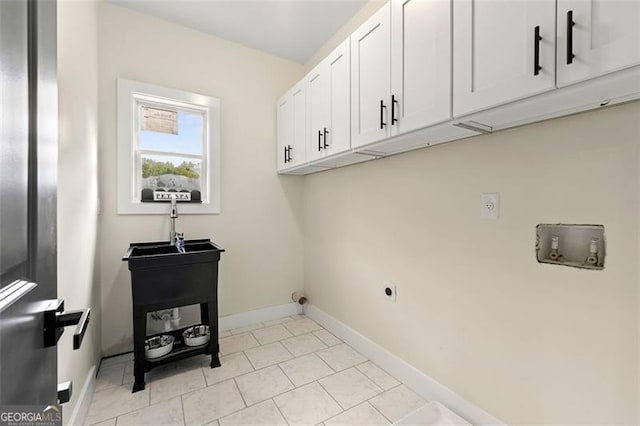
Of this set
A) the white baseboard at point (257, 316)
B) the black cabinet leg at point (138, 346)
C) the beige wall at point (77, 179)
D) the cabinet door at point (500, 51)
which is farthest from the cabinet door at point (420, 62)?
the white baseboard at point (257, 316)

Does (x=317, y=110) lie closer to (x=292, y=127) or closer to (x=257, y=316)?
(x=292, y=127)

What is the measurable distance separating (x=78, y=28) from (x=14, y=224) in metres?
1.68

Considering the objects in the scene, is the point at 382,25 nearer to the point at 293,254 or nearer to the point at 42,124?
the point at 42,124

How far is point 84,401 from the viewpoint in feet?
5.08

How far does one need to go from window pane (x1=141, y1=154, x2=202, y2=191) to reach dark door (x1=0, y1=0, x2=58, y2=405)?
1.94 metres

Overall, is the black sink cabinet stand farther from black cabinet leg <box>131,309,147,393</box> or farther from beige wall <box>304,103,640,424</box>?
beige wall <box>304,103,640,424</box>

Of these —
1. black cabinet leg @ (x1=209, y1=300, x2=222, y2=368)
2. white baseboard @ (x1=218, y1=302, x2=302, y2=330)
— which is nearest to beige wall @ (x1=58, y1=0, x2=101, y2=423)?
black cabinet leg @ (x1=209, y1=300, x2=222, y2=368)

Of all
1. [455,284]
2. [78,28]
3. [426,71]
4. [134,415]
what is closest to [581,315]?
[455,284]

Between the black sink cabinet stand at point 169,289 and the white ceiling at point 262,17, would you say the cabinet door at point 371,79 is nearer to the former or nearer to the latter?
the white ceiling at point 262,17

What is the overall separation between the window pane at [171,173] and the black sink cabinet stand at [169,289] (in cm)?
57

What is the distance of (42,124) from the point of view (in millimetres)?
565

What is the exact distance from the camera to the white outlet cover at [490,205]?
1363 mm

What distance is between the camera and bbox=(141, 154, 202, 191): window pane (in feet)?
7.84

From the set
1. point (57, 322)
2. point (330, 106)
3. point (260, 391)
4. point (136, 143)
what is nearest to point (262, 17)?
point (330, 106)
